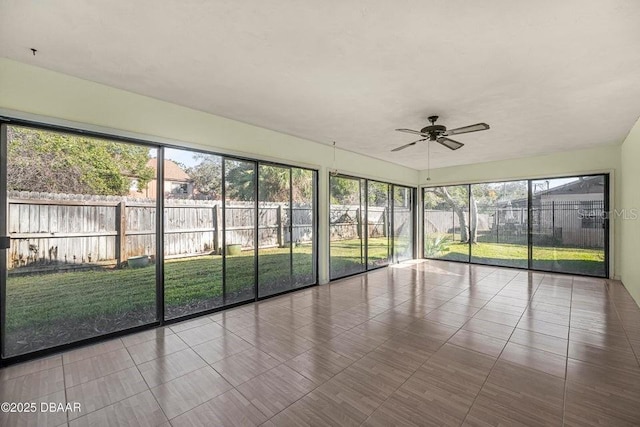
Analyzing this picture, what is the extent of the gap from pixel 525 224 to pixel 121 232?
7976 mm

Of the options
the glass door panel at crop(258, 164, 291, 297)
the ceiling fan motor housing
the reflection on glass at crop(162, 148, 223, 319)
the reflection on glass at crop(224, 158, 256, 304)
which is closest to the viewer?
the reflection on glass at crop(162, 148, 223, 319)

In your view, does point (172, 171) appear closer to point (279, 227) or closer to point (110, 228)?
point (110, 228)

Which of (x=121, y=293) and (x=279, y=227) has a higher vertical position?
(x=279, y=227)

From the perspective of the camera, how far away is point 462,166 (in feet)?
24.5

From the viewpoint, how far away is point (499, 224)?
708 cm

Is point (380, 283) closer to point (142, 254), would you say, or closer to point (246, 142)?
point (246, 142)

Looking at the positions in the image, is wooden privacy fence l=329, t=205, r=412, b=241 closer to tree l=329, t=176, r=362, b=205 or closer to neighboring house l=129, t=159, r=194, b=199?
tree l=329, t=176, r=362, b=205

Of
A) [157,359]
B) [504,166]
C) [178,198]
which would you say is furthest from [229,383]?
[504,166]

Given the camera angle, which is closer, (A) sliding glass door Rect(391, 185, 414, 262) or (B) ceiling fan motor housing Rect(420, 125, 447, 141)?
(B) ceiling fan motor housing Rect(420, 125, 447, 141)

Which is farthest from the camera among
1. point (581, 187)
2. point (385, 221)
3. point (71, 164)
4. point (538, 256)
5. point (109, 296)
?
point (385, 221)

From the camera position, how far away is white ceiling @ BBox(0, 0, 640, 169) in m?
1.92

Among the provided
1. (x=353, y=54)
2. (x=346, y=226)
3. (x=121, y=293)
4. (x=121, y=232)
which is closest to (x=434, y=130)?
(x=353, y=54)

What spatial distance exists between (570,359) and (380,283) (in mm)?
3122

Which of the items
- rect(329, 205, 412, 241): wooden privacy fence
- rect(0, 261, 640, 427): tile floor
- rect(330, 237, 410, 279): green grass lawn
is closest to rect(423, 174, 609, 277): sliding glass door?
rect(329, 205, 412, 241): wooden privacy fence
